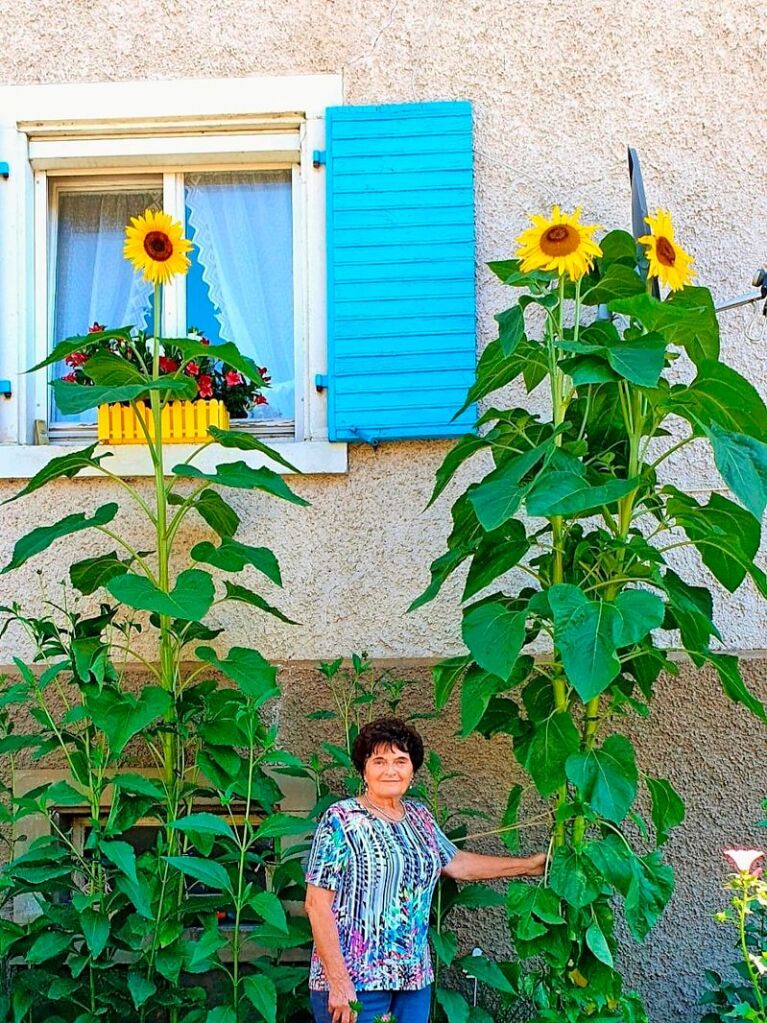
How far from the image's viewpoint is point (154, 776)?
14.4 ft

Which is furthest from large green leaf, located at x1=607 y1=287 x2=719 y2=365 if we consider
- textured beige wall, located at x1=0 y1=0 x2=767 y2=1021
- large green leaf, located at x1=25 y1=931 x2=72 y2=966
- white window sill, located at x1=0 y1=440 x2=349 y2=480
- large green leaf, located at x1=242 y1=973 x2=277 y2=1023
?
large green leaf, located at x1=25 y1=931 x2=72 y2=966

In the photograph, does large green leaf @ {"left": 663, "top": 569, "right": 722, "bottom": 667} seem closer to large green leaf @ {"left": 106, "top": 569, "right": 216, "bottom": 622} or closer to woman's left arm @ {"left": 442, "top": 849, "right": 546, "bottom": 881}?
woman's left arm @ {"left": 442, "top": 849, "right": 546, "bottom": 881}

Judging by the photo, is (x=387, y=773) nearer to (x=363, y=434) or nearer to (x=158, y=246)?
(x=363, y=434)

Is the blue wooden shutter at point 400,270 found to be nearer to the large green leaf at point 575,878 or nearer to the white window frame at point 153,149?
the white window frame at point 153,149

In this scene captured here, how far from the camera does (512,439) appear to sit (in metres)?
3.86

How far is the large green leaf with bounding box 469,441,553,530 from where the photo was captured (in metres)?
3.38

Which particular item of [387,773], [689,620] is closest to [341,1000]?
[387,773]

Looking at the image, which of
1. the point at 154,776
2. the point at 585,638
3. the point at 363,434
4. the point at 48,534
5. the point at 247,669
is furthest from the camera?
the point at 363,434

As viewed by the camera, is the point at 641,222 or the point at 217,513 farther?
the point at 217,513

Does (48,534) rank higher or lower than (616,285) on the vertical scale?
lower

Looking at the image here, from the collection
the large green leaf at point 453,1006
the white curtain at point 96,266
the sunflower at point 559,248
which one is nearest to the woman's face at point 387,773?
the large green leaf at point 453,1006

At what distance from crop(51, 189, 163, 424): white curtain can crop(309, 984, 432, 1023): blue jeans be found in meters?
2.48

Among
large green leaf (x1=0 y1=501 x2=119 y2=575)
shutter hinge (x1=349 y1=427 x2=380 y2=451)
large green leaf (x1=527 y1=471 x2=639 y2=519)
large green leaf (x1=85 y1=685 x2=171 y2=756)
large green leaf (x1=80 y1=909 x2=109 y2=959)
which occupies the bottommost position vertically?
large green leaf (x1=80 y1=909 x2=109 y2=959)

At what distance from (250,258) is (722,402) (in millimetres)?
2003
